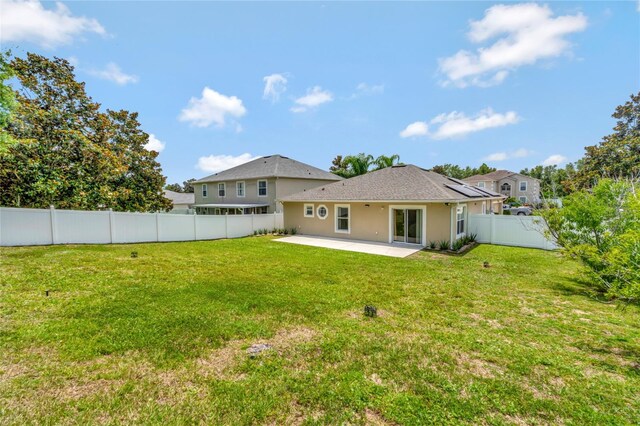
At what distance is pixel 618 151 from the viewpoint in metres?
26.4

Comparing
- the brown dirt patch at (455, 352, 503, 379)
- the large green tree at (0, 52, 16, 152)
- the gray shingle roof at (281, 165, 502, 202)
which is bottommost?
the brown dirt patch at (455, 352, 503, 379)

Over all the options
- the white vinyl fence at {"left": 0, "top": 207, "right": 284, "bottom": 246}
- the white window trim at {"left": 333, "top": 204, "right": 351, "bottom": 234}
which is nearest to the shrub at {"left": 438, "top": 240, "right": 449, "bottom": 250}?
the white window trim at {"left": 333, "top": 204, "right": 351, "bottom": 234}

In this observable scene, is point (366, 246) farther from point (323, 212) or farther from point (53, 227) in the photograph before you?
point (53, 227)

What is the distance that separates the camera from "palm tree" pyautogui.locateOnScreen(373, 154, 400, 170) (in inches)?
963

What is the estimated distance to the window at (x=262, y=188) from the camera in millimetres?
23453

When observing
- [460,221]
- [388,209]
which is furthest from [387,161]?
[460,221]

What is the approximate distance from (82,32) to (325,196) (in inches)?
535

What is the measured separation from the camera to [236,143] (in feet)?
93.7

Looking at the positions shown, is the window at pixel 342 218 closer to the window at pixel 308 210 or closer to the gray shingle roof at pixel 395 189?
the gray shingle roof at pixel 395 189

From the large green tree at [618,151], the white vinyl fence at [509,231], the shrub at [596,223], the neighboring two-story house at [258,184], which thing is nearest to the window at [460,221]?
the white vinyl fence at [509,231]

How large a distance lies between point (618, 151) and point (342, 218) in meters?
28.9

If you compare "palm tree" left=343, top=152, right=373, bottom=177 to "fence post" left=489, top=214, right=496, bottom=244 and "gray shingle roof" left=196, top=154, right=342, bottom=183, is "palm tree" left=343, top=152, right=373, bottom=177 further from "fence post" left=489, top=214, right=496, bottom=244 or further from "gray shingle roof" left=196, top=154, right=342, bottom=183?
"fence post" left=489, top=214, right=496, bottom=244

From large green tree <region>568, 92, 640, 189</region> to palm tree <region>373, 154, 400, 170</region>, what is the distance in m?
14.2

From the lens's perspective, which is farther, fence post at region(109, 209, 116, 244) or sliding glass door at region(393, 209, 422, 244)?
sliding glass door at region(393, 209, 422, 244)
